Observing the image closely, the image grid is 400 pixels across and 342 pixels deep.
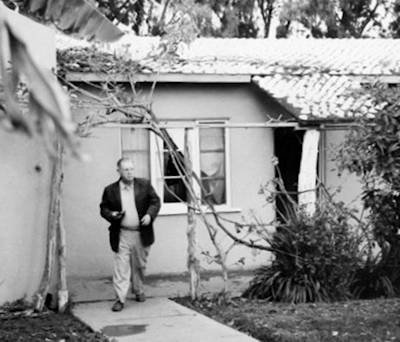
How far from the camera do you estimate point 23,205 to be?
985cm

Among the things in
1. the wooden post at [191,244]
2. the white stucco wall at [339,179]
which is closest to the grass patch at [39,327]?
the wooden post at [191,244]

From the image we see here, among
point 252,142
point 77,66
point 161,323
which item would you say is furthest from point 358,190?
point 161,323

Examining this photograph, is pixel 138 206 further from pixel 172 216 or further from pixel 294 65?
pixel 294 65

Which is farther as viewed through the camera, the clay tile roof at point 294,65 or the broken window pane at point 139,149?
the broken window pane at point 139,149

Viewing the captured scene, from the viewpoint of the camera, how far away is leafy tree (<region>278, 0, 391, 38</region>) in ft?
92.0

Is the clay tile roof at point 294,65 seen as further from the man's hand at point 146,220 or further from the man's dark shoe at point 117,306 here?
the man's dark shoe at point 117,306

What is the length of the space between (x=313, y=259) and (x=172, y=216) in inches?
146

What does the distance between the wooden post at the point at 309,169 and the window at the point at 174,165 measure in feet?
4.66

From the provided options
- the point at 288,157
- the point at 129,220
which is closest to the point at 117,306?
the point at 129,220

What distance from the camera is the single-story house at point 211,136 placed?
12.9 m

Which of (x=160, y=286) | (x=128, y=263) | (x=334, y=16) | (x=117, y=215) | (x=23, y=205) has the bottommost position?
(x=160, y=286)

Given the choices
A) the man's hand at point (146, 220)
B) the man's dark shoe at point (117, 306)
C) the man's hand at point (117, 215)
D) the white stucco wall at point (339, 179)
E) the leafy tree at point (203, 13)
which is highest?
the leafy tree at point (203, 13)

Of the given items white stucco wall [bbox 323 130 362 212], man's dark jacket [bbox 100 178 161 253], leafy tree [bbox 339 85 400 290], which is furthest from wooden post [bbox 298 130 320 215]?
man's dark jacket [bbox 100 178 161 253]

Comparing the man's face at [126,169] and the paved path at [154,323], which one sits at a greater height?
the man's face at [126,169]
